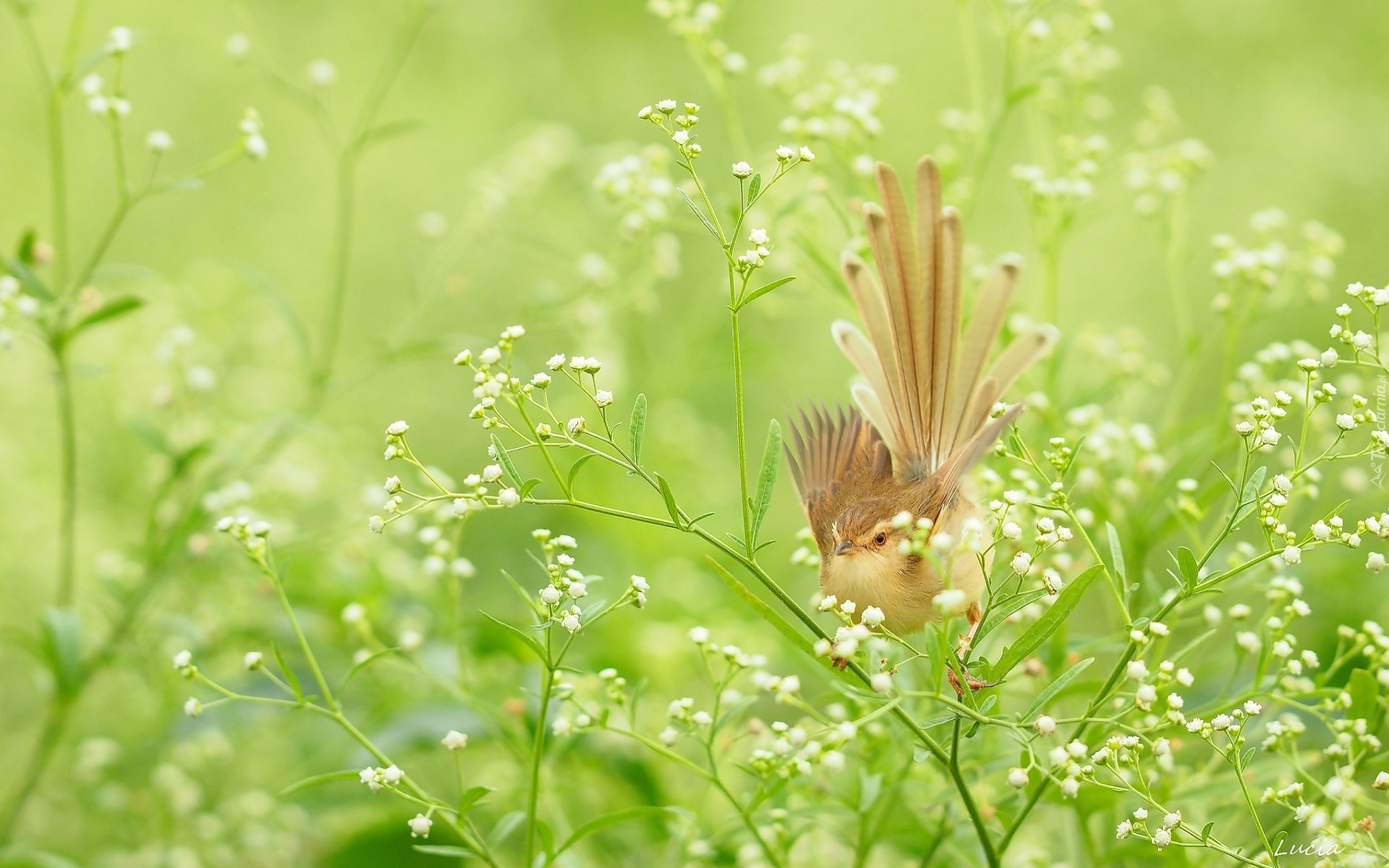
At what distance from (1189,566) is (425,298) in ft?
6.25

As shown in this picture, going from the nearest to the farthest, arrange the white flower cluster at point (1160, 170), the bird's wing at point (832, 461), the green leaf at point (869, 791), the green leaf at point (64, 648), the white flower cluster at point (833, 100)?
the green leaf at point (869, 791), the bird's wing at point (832, 461), the green leaf at point (64, 648), the white flower cluster at point (833, 100), the white flower cluster at point (1160, 170)

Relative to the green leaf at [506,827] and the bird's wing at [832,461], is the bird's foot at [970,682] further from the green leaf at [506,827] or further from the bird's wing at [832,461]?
the green leaf at [506,827]

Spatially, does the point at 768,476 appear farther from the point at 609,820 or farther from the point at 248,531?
the point at 248,531

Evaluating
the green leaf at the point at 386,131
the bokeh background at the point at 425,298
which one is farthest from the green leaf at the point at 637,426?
the green leaf at the point at 386,131

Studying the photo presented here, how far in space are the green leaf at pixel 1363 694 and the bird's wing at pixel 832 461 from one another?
664 mm

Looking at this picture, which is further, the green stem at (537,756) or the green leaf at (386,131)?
the green leaf at (386,131)

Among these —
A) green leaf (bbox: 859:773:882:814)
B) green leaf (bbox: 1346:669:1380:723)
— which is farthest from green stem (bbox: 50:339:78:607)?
green leaf (bbox: 1346:669:1380:723)

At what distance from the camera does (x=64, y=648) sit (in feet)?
6.93

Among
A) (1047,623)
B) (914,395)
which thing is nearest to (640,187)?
(914,395)

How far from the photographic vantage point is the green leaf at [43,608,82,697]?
211cm

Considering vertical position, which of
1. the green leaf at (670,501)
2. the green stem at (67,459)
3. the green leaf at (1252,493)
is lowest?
the green stem at (67,459)

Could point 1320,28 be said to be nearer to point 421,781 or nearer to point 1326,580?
point 1326,580

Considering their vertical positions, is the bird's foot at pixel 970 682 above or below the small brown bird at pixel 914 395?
below

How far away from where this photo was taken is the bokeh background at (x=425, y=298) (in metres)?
2.59
